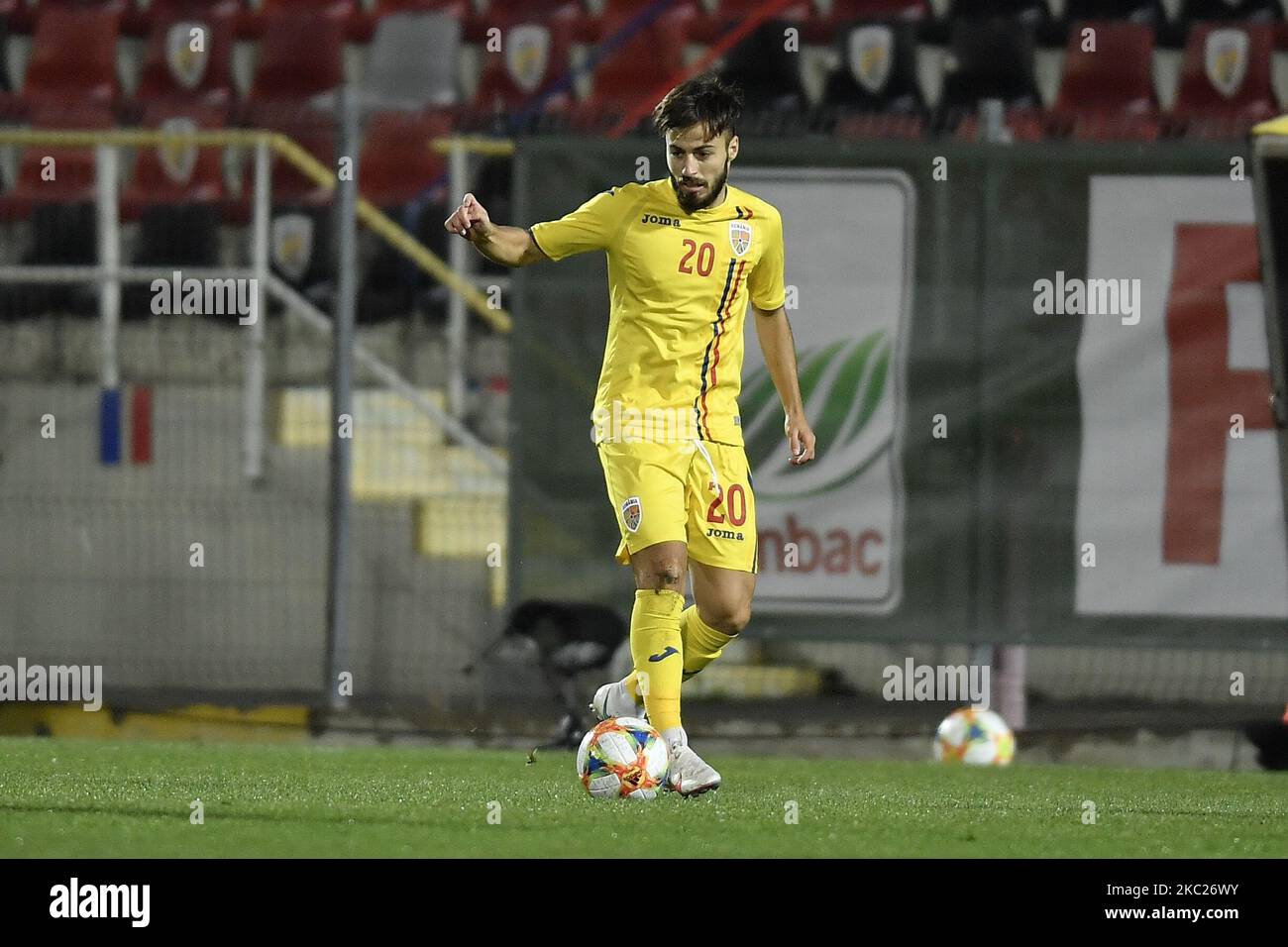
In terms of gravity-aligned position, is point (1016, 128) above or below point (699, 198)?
above

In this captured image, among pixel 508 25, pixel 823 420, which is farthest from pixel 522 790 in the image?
pixel 508 25


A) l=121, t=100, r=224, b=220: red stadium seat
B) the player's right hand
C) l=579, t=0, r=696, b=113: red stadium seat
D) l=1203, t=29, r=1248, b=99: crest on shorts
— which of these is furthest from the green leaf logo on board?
l=1203, t=29, r=1248, b=99: crest on shorts

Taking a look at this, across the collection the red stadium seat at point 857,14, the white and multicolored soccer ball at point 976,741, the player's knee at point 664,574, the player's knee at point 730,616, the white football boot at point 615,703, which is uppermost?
the red stadium seat at point 857,14

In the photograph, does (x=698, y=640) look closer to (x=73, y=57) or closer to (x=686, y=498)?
(x=686, y=498)

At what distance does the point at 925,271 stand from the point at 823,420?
2.59 feet

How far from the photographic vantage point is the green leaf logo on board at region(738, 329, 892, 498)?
9.22 metres

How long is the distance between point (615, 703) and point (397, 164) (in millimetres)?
6738

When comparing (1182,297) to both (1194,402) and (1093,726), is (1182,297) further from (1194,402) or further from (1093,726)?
(1093,726)

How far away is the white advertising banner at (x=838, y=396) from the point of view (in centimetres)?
917

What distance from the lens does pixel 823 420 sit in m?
9.23

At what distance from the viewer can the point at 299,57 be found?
15078 mm

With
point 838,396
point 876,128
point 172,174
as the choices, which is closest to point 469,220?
point 838,396

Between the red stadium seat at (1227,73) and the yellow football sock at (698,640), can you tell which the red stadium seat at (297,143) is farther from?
the red stadium seat at (1227,73)

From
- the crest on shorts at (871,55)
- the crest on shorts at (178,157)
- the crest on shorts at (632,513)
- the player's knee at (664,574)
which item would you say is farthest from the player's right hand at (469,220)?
the crest on shorts at (871,55)
